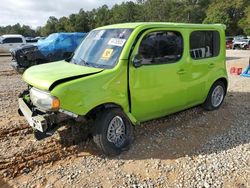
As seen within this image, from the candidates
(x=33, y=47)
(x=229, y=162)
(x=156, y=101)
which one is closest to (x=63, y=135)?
(x=156, y=101)

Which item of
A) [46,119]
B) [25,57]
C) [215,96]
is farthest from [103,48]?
[25,57]

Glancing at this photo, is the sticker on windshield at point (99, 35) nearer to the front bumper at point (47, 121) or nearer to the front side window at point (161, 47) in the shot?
the front side window at point (161, 47)

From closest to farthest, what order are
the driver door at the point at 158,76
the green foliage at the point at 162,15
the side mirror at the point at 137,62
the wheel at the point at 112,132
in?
the wheel at the point at 112,132, the side mirror at the point at 137,62, the driver door at the point at 158,76, the green foliage at the point at 162,15

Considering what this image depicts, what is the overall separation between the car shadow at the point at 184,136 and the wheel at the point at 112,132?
0.17 m

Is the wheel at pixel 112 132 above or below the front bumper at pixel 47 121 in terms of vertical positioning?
below

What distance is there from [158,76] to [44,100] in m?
1.97

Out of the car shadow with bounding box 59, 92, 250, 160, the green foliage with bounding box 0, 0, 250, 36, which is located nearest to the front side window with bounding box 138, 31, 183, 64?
the car shadow with bounding box 59, 92, 250, 160

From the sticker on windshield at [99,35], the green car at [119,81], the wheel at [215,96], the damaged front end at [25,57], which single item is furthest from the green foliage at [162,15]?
the sticker on windshield at [99,35]

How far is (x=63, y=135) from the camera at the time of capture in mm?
5160

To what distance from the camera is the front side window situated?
484 centimetres

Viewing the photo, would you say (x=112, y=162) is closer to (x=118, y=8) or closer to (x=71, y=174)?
(x=71, y=174)

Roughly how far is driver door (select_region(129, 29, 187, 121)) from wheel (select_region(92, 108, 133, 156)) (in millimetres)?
330

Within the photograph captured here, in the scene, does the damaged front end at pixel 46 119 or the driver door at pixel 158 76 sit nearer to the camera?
the damaged front end at pixel 46 119

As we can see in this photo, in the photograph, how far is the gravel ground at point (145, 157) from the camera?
12.8 ft
